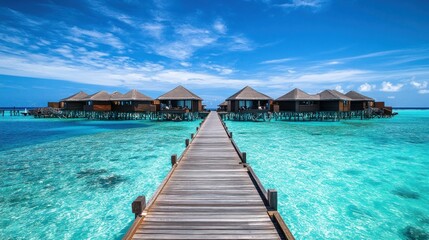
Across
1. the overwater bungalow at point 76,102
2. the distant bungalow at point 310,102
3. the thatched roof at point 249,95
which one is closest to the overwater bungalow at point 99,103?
the overwater bungalow at point 76,102

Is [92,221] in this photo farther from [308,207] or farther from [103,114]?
[103,114]

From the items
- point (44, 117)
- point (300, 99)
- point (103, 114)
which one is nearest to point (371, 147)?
point (300, 99)

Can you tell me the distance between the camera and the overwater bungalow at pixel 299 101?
32531 millimetres

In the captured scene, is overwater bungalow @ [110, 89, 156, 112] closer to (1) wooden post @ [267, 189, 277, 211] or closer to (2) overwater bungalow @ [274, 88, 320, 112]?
(2) overwater bungalow @ [274, 88, 320, 112]

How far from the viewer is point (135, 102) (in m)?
35.4

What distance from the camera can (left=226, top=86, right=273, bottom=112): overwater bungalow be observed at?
32188 millimetres

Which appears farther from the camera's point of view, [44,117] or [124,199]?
[44,117]

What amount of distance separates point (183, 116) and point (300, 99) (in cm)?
1836

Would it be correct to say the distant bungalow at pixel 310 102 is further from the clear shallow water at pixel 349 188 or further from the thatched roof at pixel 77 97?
the thatched roof at pixel 77 97

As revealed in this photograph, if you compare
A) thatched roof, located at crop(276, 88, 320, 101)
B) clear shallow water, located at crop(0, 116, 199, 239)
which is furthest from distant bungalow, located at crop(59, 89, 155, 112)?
clear shallow water, located at crop(0, 116, 199, 239)

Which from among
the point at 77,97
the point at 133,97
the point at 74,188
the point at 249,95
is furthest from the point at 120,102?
the point at 74,188

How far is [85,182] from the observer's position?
820 centimetres

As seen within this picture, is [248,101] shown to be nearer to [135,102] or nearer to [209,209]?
[135,102]

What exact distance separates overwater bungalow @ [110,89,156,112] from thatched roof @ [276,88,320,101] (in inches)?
824
